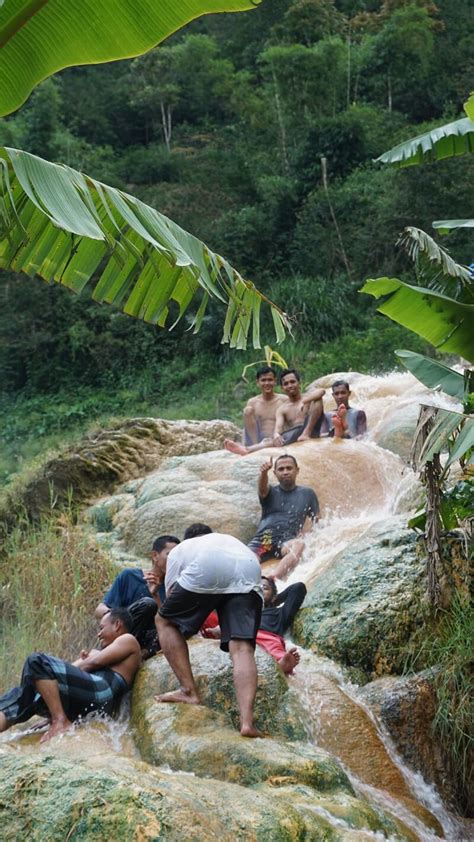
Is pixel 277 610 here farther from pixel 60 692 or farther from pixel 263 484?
pixel 263 484

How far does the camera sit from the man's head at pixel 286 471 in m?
9.85

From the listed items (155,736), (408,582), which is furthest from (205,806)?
(408,582)

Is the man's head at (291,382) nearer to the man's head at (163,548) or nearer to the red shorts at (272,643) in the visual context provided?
the man's head at (163,548)

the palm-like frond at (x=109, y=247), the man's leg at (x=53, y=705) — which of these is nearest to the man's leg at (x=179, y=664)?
the man's leg at (x=53, y=705)

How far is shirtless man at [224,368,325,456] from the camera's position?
12.0 m

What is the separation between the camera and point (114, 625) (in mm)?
6418

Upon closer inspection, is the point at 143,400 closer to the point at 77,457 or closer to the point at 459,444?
the point at 77,457

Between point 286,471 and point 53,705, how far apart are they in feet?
14.6

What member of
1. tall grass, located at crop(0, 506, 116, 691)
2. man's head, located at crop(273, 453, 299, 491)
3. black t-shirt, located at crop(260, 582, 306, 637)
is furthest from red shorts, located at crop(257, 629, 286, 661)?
man's head, located at crop(273, 453, 299, 491)

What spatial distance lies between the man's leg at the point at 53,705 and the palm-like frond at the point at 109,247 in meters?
2.21

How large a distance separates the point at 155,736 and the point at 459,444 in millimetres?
2275

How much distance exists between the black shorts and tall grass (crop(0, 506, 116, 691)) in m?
2.13

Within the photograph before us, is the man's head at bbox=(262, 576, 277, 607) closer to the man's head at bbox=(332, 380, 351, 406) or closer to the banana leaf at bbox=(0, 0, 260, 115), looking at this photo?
the banana leaf at bbox=(0, 0, 260, 115)

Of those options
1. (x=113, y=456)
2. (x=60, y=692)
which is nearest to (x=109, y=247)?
(x=60, y=692)
